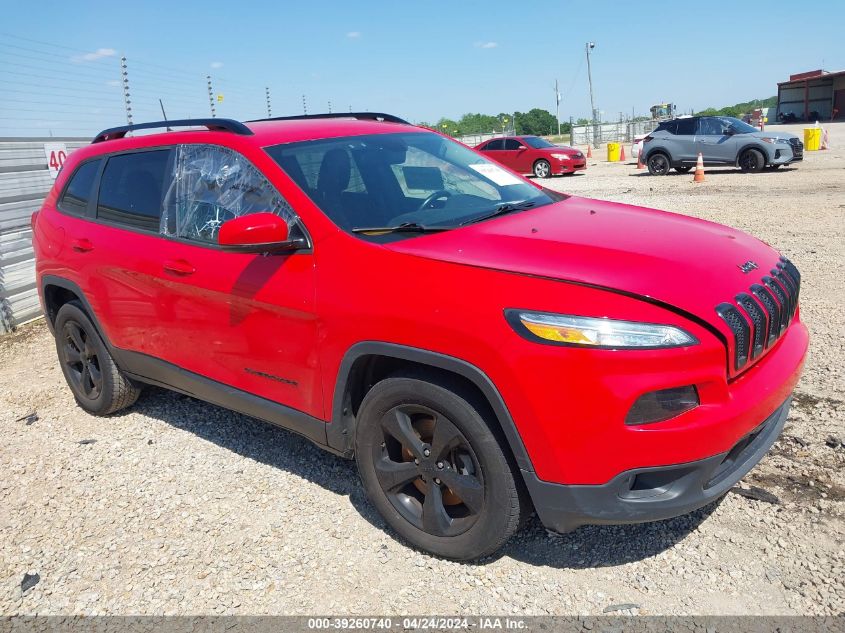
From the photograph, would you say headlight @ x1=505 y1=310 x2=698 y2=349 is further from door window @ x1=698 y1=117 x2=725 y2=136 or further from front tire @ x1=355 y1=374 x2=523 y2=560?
door window @ x1=698 y1=117 x2=725 y2=136

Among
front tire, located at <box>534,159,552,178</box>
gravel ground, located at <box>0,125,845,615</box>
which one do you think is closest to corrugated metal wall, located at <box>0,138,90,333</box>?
gravel ground, located at <box>0,125,845,615</box>

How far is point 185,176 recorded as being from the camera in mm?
3773

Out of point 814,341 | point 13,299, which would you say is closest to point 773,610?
point 814,341

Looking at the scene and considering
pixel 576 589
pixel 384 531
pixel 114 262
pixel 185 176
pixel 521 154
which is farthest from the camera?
pixel 521 154

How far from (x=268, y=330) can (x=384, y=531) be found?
3.55 feet

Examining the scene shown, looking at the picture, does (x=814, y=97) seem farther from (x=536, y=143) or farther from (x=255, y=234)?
(x=255, y=234)

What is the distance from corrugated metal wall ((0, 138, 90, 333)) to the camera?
300 inches

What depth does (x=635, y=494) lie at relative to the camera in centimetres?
240

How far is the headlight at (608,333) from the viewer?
7.47 feet

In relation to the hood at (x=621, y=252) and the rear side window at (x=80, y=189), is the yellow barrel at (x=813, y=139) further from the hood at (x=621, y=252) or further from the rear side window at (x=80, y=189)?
the rear side window at (x=80, y=189)

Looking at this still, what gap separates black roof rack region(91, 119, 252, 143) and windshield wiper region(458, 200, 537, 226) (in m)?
1.27

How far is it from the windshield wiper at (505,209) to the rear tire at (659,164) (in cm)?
1768

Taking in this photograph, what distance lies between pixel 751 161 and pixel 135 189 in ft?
58.2

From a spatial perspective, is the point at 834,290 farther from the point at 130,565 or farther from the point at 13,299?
the point at 13,299
